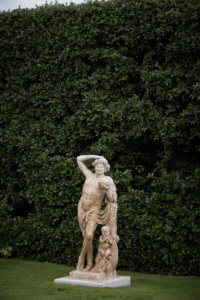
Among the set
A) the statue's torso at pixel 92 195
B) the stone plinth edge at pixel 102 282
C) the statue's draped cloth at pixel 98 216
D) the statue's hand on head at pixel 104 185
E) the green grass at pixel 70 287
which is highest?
the statue's hand on head at pixel 104 185

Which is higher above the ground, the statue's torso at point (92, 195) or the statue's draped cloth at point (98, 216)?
the statue's torso at point (92, 195)

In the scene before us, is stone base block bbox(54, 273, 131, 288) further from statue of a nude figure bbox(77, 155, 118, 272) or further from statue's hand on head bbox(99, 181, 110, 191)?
statue's hand on head bbox(99, 181, 110, 191)

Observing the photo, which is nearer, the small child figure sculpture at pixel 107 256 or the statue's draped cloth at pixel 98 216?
the small child figure sculpture at pixel 107 256

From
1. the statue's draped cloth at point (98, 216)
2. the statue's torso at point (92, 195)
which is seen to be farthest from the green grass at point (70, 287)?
the statue's torso at point (92, 195)

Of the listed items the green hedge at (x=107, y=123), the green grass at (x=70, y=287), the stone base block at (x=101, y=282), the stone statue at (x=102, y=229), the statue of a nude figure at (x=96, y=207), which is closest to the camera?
the green grass at (x=70, y=287)

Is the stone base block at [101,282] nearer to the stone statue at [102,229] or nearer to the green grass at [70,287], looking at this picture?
the stone statue at [102,229]

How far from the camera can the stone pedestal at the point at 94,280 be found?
348 inches

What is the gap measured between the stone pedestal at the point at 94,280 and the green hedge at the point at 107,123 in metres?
1.99

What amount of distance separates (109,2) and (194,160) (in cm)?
450

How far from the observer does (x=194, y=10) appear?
11438mm

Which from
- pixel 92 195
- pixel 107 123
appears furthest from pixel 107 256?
pixel 107 123

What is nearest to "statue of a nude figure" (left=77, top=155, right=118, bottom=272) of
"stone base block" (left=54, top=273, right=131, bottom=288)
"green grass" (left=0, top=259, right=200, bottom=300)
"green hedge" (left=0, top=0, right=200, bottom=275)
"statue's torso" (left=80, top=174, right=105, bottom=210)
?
"statue's torso" (left=80, top=174, right=105, bottom=210)

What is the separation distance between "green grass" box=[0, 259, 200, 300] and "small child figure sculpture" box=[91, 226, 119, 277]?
0.48 m

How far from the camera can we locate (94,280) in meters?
8.96
